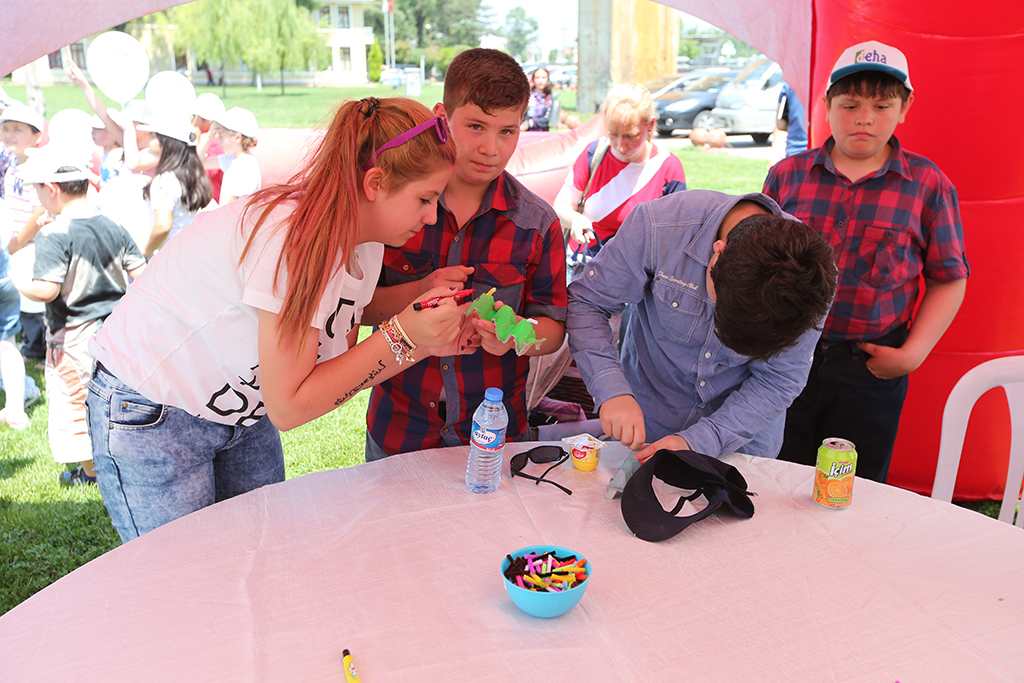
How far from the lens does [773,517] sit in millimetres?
1686

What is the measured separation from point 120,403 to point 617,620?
44.7 inches

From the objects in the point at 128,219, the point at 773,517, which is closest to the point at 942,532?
the point at 773,517

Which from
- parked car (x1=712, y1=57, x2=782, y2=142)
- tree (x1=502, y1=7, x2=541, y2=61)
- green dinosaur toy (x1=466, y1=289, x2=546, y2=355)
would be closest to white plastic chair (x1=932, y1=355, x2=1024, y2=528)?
green dinosaur toy (x1=466, y1=289, x2=546, y2=355)

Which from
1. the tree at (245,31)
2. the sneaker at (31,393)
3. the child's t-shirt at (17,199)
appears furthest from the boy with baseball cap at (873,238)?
the tree at (245,31)

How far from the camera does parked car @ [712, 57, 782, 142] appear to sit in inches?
613

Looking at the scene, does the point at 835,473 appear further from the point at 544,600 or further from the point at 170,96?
the point at 170,96

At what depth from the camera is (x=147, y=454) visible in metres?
1.64

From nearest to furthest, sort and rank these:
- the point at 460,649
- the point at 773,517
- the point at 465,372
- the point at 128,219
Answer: the point at 460,649
the point at 773,517
the point at 465,372
the point at 128,219

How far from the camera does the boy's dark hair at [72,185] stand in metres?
3.39

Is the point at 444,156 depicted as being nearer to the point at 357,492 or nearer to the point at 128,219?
the point at 357,492

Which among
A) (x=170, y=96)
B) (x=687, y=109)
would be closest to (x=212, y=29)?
(x=687, y=109)

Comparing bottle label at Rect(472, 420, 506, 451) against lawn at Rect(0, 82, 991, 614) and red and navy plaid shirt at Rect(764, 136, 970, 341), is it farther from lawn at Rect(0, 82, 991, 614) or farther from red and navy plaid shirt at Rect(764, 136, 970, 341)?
red and navy plaid shirt at Rect(764, 136, 970, 341)

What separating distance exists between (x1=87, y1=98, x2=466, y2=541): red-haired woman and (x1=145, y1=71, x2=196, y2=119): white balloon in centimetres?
367

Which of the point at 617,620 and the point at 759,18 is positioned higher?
the point at 759,18
